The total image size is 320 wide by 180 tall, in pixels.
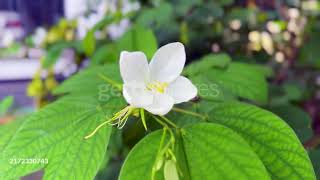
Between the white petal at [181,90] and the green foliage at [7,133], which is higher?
the white petal at [181,90]

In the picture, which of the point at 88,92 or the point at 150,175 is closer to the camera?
the point at 150,175

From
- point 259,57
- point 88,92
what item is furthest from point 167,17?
point 88,92

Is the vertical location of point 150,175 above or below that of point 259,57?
above

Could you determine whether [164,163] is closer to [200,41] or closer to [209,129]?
[209,129]

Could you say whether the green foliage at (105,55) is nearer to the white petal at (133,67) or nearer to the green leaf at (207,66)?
the green leaf at (207,66)

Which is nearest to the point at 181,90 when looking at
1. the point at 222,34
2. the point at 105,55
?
the point at 105,55

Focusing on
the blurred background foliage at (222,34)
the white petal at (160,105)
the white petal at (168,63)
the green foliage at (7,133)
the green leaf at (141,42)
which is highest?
the white petal at (168,63)

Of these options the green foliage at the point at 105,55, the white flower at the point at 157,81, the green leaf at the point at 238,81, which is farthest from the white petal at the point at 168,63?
the green foliage at the point at 105,55

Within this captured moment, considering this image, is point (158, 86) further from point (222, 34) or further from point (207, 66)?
point (222, 34)

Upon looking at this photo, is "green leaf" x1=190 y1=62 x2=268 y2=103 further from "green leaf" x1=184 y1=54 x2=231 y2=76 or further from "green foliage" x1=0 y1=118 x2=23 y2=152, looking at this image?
"green foliage" x1=0 y1=118 x2=23 y2=152
